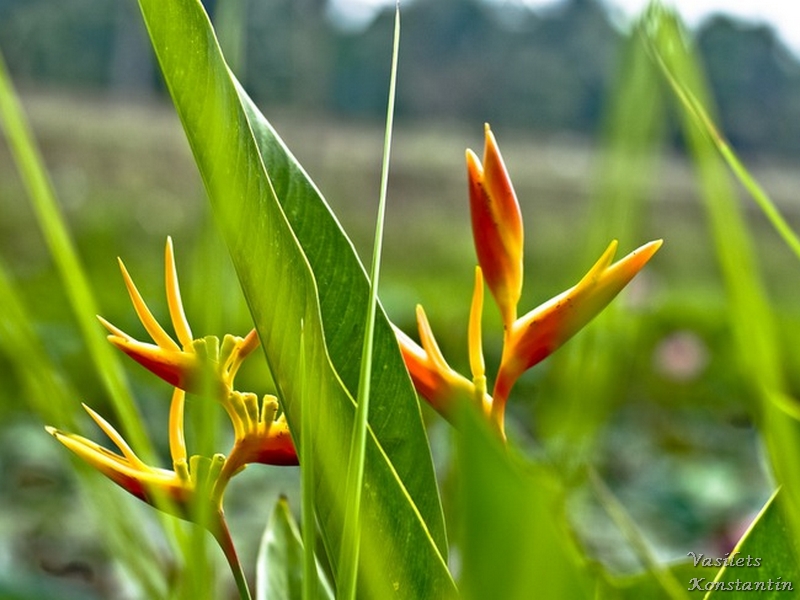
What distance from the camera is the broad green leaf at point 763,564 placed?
17 cm

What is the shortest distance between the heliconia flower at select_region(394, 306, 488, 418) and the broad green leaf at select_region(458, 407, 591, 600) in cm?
6

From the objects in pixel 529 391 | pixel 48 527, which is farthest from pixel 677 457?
pixel 48 527

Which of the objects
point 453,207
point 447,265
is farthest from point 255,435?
point 453,207

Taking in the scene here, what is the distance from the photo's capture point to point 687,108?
15 centimetres

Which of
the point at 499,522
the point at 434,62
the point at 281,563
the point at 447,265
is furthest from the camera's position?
the point at 434,62

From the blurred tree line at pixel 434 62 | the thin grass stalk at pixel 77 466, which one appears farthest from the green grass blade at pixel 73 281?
the blurred tree line at pixel 434 62

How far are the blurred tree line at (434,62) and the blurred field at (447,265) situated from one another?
143 millimetres

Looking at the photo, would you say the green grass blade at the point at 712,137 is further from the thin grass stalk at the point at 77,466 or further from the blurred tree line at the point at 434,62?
the blurred tree line at the point at 434,62

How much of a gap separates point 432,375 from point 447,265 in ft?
10.6

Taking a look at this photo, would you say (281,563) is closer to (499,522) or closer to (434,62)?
(499,522)

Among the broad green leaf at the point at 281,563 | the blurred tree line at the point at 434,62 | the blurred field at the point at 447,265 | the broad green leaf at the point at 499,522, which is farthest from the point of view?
the blurred tree line at the point at 434,62

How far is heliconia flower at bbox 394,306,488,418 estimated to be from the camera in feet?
0.54

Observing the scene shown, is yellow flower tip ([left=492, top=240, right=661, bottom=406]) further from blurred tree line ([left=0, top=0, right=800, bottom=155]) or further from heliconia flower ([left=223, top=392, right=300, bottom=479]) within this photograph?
blurred tree line ([left=0, top=0, right=800, bottom=155])

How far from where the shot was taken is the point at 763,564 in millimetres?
175
